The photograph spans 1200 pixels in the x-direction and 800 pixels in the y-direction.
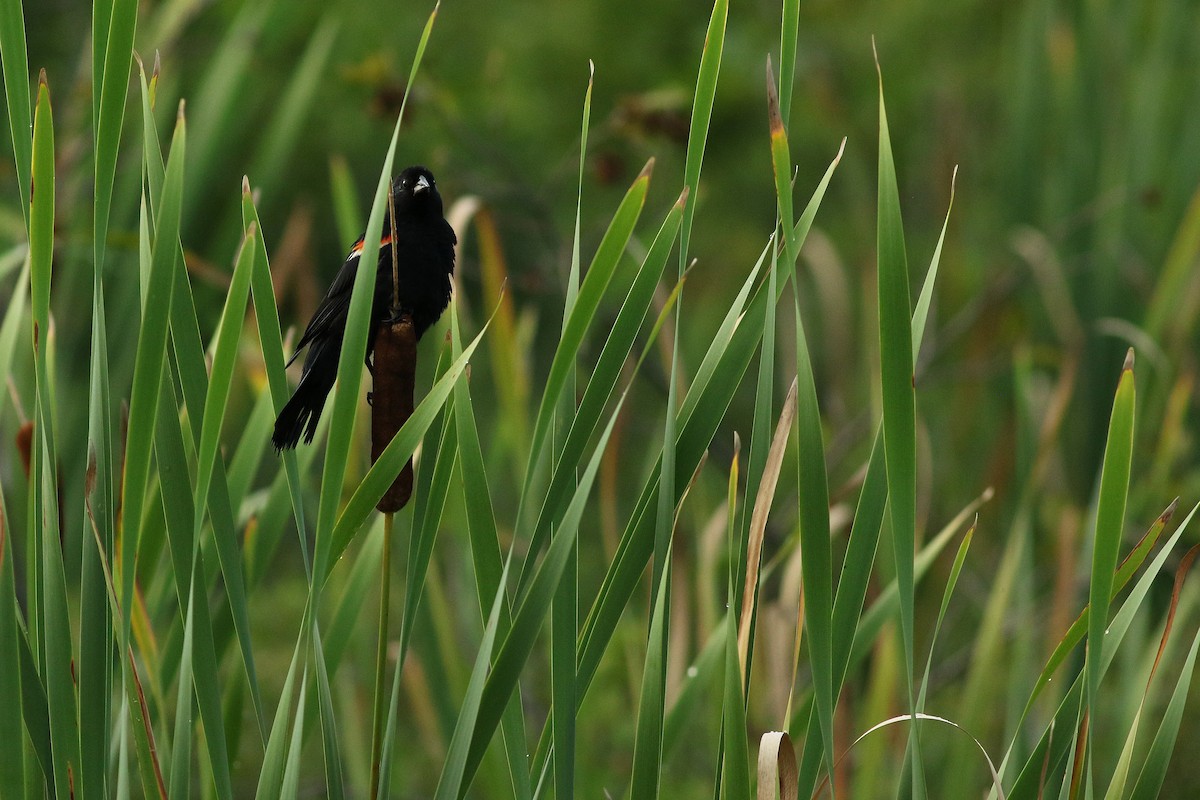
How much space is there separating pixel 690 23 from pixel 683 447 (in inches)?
169

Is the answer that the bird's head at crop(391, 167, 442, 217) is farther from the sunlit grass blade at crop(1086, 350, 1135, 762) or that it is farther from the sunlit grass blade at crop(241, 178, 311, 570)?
the sunlit grass blade at crop(1086, 350, 1135, 762)

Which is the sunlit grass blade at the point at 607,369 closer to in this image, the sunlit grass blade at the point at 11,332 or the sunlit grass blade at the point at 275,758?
the sunlit grass blade at the point at 275,758

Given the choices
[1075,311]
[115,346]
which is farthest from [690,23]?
[115,346]

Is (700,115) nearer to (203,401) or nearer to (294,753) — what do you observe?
(203,401)

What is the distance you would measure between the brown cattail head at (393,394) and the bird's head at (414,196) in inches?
34.6

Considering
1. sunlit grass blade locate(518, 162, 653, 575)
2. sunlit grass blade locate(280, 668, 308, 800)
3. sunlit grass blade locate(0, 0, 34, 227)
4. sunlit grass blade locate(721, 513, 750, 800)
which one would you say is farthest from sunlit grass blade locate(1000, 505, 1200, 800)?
sunlit grass blade locate(0, 0, 34, 227)

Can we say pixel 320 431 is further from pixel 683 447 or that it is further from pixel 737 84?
pixel 737 84

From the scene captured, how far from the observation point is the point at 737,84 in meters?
4.84

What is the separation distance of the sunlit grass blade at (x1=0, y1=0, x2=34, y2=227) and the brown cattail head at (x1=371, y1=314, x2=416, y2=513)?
0.34 meters

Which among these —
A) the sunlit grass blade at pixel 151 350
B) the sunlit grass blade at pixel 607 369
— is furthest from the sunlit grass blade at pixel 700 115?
the sunlit grass blade at pixel 151 350

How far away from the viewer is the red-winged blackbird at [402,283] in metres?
1.48

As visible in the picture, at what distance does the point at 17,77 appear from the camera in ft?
3.16

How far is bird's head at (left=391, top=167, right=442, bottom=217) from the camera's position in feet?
6.44

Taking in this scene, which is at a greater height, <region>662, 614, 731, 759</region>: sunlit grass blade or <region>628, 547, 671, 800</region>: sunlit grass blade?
<region>628, 547, 671, 800</region>: sunlit grass blade
